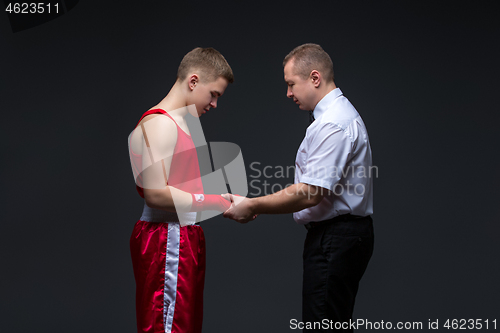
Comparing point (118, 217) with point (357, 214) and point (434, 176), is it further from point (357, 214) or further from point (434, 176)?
point (434, 176)

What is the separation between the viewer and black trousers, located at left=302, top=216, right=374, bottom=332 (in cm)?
186

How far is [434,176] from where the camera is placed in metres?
3.10

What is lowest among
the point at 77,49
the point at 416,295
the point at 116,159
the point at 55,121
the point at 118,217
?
the point at 416,295

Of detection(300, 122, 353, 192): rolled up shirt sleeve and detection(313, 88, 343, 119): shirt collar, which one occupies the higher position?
detection(313, 88, 343, 119): shirt collar

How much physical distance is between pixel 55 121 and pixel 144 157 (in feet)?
5.17

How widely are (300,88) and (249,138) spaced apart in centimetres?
114

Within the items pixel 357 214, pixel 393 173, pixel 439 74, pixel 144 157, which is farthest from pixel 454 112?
pixel 144 157

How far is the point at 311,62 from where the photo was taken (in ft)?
6.53

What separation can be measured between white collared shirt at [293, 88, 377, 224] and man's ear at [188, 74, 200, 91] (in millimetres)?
505

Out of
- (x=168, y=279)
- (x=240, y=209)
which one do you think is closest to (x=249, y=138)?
(x=240, y=209)

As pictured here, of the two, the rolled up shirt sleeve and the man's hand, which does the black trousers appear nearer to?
the rolled up shirt sleeve

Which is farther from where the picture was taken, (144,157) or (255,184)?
(255,184)

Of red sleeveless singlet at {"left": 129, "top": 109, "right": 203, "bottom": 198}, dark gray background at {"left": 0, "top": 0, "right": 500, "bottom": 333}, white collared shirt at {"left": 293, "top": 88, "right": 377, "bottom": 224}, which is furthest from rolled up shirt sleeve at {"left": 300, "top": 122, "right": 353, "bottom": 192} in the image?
dark gray background at {"left": 0, "top": 0, "right": 500, "bottom": 333}

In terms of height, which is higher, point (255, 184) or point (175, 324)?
point (255, 184)
